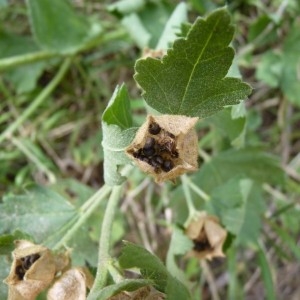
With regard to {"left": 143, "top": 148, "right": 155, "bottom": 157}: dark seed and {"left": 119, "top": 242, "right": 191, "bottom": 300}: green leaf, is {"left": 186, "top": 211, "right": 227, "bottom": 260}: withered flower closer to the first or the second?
{"left": 119, "top": 242, "right": 191, "bottom": 300}: green leaf

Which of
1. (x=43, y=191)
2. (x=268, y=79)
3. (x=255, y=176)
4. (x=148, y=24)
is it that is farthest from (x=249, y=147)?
(x=43, y=191)

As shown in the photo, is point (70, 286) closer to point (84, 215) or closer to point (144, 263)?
point (144, 263)

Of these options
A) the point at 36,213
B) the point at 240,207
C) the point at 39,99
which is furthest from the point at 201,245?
the point at 39,99

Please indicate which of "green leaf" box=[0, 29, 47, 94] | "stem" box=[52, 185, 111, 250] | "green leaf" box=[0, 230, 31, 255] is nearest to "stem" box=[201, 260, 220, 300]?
"stem" box=[52, 185, 111, 250]

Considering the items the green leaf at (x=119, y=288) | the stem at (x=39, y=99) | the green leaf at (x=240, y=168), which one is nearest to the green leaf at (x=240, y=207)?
the green leaf at (x=240, y=168)

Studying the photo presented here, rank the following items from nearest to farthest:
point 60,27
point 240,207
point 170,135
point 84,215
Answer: point 170,135 → point 84,215 → point 240,207 → point 60,27

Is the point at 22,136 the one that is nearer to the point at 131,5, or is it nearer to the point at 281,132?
the point at 131,5

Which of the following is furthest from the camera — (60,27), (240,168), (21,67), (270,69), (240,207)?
(21,67)
